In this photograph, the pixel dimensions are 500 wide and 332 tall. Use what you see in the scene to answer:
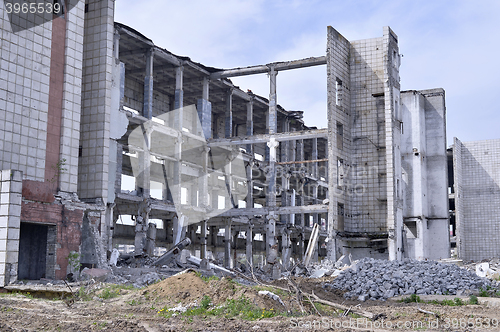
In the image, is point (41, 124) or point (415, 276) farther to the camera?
point (41, 124)

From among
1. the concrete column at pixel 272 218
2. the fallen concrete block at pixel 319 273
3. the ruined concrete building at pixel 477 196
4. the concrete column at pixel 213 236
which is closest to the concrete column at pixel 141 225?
the concrete column at pixel 272 218

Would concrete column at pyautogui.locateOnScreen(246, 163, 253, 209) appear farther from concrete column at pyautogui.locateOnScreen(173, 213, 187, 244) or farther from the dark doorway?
the dark doorway

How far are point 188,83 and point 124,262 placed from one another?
54.2ft

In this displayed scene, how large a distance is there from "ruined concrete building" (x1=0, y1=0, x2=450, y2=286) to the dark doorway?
5 cm

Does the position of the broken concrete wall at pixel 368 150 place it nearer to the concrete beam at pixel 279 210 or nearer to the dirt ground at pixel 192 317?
the concrete beam at pixel 279 210

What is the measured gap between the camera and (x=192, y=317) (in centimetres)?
1184

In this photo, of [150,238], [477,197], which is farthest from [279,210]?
[477,197]

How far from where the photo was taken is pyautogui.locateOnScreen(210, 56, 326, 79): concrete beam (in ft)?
111

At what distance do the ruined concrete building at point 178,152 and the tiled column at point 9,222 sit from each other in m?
0.04

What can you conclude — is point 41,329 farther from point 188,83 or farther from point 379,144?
point 188,83

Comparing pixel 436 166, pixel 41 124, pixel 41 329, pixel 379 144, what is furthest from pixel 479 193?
pixel 41 329

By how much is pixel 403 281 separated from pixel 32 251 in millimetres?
12940

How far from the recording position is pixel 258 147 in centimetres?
4791

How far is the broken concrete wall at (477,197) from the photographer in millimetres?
43125
